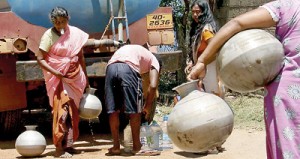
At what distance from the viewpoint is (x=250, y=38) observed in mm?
2752

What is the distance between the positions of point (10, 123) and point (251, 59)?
15.1ft

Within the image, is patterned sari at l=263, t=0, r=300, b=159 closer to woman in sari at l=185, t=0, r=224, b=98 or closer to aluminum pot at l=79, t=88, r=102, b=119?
woman in sari at l=185, t=0, r=224, b=98

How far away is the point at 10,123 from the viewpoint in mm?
6742

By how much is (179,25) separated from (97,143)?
22.2 ft

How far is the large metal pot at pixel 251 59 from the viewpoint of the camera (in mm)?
2703

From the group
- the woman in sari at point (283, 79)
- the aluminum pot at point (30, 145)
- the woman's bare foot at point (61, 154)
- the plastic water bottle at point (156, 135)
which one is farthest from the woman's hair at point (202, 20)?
the woman in sari at point (283, 79)

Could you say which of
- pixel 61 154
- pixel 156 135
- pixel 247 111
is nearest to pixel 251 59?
pixel 156 135

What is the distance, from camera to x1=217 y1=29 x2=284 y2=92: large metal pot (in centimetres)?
270

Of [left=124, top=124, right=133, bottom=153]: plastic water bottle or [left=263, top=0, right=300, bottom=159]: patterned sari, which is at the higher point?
[left=263, top=0, right=300, bottom=159]: patterned sari

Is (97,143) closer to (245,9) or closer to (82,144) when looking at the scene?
(82,144)

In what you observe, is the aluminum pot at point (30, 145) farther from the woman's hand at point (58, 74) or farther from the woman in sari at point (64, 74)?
the woman's hand at point (58, 74)

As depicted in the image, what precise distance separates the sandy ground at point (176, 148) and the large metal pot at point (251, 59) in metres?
2.84

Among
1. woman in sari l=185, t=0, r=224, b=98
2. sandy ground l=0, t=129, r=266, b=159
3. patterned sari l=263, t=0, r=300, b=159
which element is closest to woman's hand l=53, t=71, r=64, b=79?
sandy ground l=0, t=129, r=266, b=159

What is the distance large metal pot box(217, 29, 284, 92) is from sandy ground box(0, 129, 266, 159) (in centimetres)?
284
